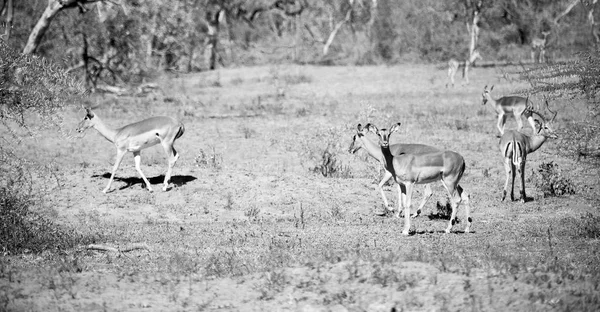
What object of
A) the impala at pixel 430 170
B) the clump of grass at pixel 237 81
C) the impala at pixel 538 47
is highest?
the impala at pixel 538 47

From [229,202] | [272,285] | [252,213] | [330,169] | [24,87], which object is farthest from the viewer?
[330,169]

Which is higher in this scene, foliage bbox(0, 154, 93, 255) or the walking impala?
the walking impala

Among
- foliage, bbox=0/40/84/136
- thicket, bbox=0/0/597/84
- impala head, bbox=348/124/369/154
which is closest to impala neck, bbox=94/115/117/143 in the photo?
foliage, bbox=0/40/84/136

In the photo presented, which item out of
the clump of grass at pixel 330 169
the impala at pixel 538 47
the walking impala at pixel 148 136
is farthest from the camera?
the impala at pixel 538 47

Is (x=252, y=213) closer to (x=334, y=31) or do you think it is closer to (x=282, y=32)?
(x=334, y=31)

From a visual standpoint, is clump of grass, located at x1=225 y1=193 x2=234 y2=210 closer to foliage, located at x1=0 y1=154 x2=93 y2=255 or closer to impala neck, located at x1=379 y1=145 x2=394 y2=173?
foliage, located at x1=0 y1=154 x2=93 y2=255

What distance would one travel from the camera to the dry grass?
820cm

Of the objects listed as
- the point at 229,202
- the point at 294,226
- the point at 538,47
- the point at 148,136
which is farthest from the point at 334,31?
the point at 294,226

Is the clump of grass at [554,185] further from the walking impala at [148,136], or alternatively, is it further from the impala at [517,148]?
the walking impala at [148,136]

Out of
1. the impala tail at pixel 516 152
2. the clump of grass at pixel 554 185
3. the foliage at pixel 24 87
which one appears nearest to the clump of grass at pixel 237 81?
the clump of grass at pixel 554 185

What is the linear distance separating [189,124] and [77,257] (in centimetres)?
1309

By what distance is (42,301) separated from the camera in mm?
8203

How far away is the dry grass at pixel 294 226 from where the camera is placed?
8.20 metres

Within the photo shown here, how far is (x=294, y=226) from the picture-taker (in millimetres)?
12828
